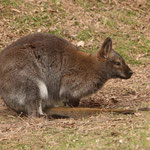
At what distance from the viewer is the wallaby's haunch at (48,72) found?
704 cm

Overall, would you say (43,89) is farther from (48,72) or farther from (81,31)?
(81,31)

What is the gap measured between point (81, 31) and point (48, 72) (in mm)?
4062

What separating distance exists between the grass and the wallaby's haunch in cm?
48

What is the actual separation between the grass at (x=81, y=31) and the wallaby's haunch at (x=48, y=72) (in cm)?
48

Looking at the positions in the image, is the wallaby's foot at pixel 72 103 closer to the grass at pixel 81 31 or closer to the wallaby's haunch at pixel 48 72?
the wallaby's haunch at pixel 48 72

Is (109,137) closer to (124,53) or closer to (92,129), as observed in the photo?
(92,129)

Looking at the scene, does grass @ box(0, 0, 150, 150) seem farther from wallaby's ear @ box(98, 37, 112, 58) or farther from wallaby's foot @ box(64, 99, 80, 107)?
wallaby's ear @ box(98, 37, 112, 58)

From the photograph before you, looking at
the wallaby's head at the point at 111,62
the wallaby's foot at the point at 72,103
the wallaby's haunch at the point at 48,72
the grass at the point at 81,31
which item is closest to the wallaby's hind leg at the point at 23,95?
the wallaby's haunch at the point at 48,72

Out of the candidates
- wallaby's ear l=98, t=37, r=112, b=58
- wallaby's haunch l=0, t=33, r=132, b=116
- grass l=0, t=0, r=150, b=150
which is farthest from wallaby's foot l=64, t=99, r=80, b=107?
wallaby's ear l=98, t=37, r=112, b=58

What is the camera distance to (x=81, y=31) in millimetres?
11219

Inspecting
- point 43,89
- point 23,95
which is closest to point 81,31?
point 43,89

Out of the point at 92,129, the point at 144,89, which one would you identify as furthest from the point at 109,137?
the point at 144,89

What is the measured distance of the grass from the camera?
5887 mm

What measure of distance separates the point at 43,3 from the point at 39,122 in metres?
6.01
